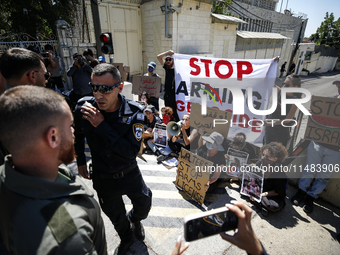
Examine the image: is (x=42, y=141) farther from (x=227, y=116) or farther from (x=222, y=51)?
(x=222, y=51)

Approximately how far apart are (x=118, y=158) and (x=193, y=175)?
1.61m

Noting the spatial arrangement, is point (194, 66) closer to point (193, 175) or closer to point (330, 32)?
point (193, 175)

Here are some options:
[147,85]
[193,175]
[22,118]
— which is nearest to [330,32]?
[147,85]

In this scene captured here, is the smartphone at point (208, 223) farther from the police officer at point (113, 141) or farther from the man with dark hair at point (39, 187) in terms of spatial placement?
the police officer at point (113, 141)

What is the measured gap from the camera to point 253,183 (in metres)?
3.10

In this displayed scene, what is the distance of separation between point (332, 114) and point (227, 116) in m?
1.51

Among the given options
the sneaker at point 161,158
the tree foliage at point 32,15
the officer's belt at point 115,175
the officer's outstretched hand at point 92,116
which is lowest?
the sneaker at point 161,158

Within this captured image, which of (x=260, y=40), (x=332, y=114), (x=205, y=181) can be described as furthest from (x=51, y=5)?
(x=260, y=40)

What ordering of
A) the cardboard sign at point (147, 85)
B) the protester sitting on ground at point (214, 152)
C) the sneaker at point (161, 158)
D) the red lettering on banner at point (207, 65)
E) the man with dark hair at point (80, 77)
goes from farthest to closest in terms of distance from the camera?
1. the cardboard sign at point (147, 85)
2. the man with dark hair at point (80, 77)
3. the sneaker at point (161, 158)
4. the red lettering on banner at point (207, 65)
5. the protester sitting on ground at point (214, 152)

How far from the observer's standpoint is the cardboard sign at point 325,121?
2.82 meters

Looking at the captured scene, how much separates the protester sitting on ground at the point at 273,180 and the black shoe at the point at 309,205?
438 mm

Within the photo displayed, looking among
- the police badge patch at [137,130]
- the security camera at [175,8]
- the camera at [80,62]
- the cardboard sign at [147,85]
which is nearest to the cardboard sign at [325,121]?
the police badge patch at [137,130]

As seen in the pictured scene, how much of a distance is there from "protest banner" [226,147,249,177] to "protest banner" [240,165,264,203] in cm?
29

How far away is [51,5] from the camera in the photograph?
322 inches
